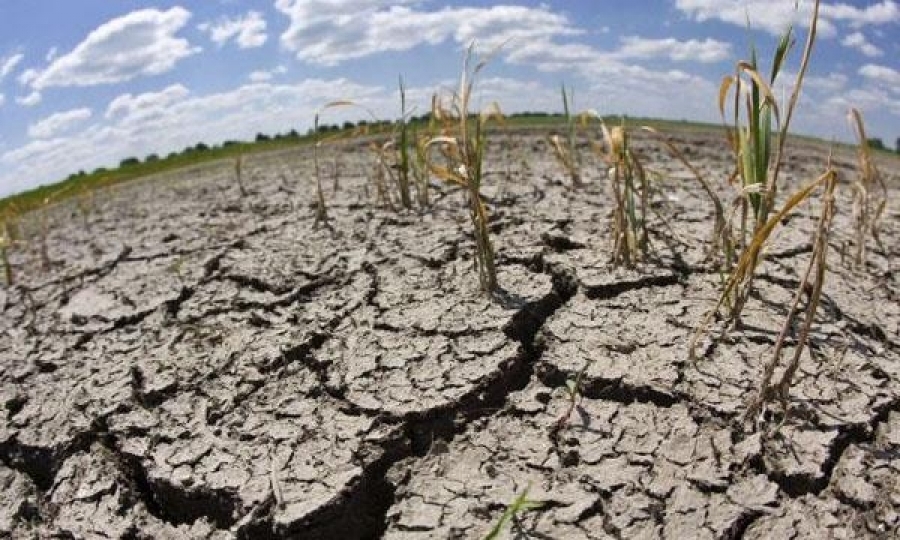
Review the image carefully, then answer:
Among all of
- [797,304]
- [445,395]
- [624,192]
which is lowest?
Result: [445,395]

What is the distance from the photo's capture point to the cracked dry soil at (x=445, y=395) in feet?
4.75

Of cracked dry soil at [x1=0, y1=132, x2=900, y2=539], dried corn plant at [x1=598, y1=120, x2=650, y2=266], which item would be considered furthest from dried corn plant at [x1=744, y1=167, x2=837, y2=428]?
dried corn plant at [x1=598, y1=120, x2=650, y2=266]

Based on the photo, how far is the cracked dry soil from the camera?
145 centimetres

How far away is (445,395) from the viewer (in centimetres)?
175

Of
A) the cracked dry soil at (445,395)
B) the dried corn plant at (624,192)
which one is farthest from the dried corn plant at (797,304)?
the dried corn plant at (624,192)

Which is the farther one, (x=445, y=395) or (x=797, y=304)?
(x=445, y=395)

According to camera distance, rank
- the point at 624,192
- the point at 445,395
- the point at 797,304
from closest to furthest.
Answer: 1. the point at 797,304
2. the point at 445,395
3. the point at 624,192

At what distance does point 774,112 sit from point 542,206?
1440 millimetres

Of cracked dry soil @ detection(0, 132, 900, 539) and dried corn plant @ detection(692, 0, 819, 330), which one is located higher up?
dried corn plant @ detection(692, 0, 819, 330)

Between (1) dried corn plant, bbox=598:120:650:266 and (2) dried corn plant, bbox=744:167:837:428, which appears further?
(1) dried corn plant, bbox=598:120:650:266

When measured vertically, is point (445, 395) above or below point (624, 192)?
below

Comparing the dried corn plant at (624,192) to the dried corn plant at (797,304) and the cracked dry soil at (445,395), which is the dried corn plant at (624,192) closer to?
the cracked dry soil at (445,395)

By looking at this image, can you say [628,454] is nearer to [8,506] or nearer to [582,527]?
[582,527]

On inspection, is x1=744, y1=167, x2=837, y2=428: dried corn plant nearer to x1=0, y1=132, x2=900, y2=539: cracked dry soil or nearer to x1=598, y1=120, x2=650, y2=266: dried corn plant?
x1=0, y1=132, x2=900, y2=539: cracked dry soil
